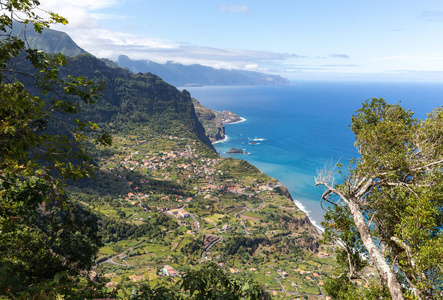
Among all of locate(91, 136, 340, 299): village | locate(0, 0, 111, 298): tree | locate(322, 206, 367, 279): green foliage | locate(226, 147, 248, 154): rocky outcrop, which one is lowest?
locate(91, 136, 340, 299): village

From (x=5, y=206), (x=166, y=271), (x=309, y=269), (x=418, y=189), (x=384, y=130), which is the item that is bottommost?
(x=309, y=269)

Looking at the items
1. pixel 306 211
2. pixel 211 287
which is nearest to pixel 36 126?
pixel 211 287

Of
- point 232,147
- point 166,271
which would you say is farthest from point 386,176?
point 232,147

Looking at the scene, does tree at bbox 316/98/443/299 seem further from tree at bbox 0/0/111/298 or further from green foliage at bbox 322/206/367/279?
tree at bbox 0/0/111/298

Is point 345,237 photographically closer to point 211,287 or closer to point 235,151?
point 211,287

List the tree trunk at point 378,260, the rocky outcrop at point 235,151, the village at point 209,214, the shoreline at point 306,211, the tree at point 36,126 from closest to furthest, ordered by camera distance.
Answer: the tree at point 36,126
the tree trunk at point 378,260
the village at point 209,214
the shoreline at point 306,211
the rocky outcrop at point 235,151

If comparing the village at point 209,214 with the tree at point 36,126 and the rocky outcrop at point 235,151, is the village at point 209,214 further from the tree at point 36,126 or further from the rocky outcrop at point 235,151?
the tree at point 36,126

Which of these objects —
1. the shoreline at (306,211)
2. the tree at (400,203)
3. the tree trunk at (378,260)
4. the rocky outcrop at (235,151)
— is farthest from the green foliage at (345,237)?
the rocky outcrop at (235,151)

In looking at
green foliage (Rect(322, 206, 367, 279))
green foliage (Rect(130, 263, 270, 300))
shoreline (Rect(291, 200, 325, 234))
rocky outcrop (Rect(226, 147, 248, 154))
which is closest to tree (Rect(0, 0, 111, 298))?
green foliage (Rect(130, 263, 270, 300))

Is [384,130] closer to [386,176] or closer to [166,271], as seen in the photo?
[386,176]
